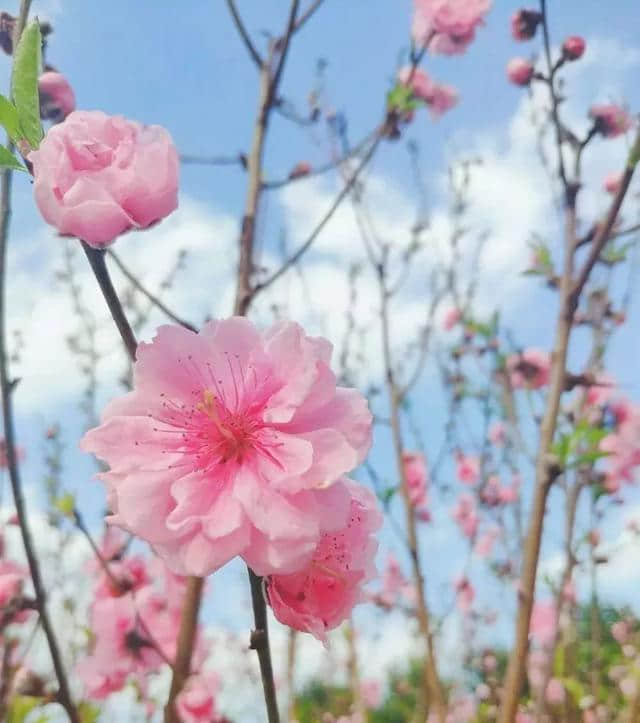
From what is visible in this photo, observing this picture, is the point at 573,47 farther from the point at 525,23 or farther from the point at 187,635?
the point at 187,635

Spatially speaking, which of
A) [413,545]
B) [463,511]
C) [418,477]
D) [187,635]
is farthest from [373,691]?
[187,635]

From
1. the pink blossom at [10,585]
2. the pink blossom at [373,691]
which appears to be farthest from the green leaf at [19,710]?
the pink blossom at [373,691]

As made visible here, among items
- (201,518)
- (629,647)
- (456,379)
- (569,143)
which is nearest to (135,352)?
(201,518)

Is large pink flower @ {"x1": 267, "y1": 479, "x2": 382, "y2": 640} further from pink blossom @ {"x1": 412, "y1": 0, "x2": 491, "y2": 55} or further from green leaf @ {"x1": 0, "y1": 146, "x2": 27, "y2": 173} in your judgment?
pink blossom @ {"x1": 412, "y1": 0, "x2": 491, "y2": 55}

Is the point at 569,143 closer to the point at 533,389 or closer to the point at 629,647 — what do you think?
the point at 533,389

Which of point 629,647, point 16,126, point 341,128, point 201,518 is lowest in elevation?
point 201,518

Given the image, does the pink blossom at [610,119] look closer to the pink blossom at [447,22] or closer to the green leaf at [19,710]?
the pink blossom at [447,22]
